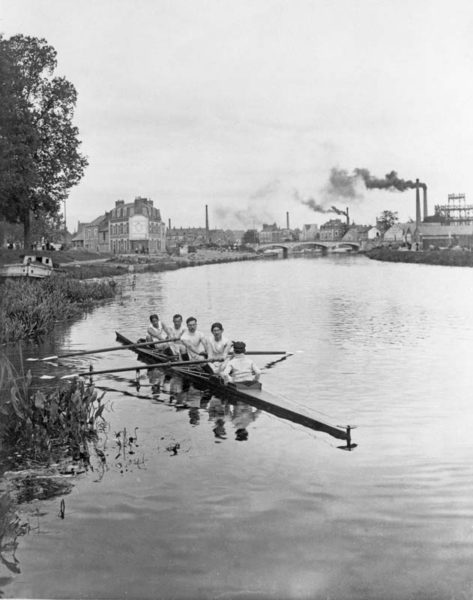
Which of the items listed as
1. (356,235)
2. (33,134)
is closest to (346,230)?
(356,235)

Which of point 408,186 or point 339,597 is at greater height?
point 408,186

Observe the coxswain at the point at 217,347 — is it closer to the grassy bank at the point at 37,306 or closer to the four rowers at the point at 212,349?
the four rowers at the point at 212,349

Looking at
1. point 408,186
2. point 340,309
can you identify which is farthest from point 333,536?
point 408,186

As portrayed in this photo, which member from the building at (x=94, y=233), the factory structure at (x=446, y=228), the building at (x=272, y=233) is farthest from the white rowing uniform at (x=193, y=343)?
the building at (x=272, y=233)

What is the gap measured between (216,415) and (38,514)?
513cm

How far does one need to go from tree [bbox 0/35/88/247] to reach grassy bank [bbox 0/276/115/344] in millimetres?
6384

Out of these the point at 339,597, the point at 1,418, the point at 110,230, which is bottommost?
the point at 339,597

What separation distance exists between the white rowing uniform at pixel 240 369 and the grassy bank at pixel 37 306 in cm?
1053

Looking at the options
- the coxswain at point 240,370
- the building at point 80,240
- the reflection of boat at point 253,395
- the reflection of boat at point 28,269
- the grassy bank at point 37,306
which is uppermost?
the building at point 80,240

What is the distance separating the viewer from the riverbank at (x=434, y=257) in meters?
65.0

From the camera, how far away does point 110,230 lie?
281 feet

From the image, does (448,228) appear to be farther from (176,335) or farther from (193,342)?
(193,342)

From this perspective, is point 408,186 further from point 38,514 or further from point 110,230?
point 38,514

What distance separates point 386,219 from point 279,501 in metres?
124
